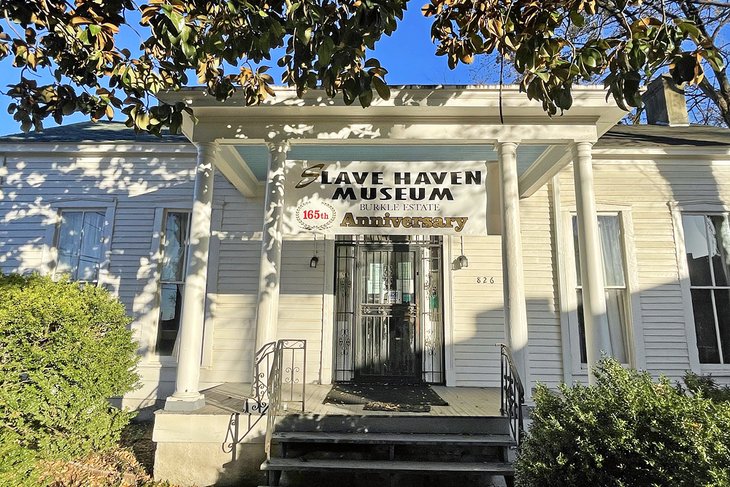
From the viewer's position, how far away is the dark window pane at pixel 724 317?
655 centimetres

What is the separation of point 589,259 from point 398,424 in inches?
105

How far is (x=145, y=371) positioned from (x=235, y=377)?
139 centimetres

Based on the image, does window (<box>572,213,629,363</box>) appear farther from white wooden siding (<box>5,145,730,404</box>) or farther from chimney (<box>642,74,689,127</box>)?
chimney (<box>642,74,689,127</box>)

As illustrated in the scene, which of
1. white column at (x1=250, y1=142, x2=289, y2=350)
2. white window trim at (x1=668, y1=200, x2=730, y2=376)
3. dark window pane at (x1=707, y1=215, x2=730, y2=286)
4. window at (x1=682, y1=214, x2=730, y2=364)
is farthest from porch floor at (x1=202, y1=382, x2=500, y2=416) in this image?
dark window pane at (x1=707, y1=215, x2=730, y2=286)

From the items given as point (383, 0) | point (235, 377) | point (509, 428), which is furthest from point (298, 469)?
point (383, 0)

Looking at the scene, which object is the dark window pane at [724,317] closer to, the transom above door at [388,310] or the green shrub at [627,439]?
the transom above door at [388,310]

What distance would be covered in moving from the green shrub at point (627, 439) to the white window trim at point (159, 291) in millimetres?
5117

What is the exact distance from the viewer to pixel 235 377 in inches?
259

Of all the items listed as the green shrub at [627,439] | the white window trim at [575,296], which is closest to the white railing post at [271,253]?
the green shrub at [627,439]

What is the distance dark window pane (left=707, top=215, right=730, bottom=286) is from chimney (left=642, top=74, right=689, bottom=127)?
2857 millimetres

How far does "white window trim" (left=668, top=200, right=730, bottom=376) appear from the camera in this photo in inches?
253

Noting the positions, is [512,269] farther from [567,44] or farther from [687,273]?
[687,273]

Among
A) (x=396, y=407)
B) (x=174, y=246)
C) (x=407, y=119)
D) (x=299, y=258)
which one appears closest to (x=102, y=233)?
(x=174, y=246)

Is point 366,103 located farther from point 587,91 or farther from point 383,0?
point 587,91
